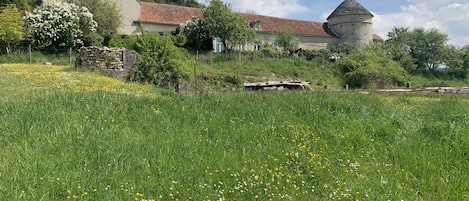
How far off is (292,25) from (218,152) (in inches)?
2006

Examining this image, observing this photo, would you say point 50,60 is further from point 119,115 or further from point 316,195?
point 316,195

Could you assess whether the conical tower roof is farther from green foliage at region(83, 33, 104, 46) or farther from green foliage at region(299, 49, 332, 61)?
green foliage at region(83, 33, 104, 46)

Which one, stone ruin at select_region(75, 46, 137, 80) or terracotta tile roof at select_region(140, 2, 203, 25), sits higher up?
terracotta tile roof at select_region(140, 2, 203, 25)

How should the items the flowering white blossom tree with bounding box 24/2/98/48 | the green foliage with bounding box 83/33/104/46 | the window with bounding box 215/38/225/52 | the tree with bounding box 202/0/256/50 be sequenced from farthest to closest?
the window with bounding box 215/38/225/52 < the tree with bounding box 202/0/256/50 < the green foliage with bounding box 83/33/104/46 < the flowering white blossom tree with bounding box 24/2/98/48

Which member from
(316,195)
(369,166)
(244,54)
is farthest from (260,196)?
(244,54)

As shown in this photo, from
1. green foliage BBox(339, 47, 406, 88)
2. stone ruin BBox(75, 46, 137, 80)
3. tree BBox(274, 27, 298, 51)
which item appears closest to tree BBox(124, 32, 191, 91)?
stone ruin BBox(75, 46, 137, 80)

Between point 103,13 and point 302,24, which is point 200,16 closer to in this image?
point 103,13

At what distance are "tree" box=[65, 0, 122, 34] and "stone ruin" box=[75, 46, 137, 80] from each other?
54.6 feet

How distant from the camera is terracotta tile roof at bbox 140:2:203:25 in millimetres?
41406

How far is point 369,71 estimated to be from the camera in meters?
31.9

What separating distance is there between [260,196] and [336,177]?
1.10 metres

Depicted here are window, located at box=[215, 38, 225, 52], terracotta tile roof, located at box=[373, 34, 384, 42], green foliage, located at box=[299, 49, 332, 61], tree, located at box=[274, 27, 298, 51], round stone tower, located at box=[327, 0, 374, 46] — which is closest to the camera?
window, located at box=[215, 38, 225, 52]

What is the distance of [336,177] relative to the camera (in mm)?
4172

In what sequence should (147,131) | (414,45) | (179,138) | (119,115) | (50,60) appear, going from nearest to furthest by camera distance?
1. (179,138)
2. (147,131)
3. (119,115)
4. (50,60)
5. (414,45)
